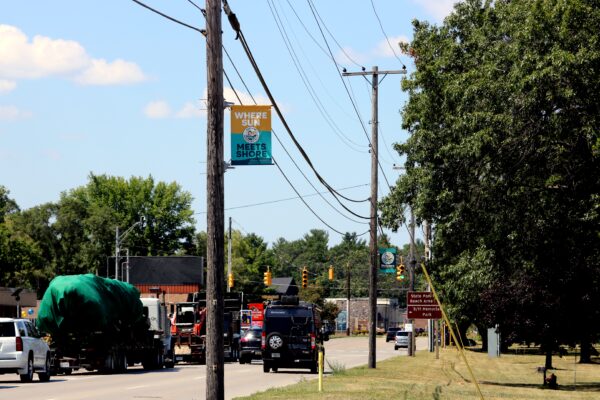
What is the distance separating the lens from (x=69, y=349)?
38.4 m

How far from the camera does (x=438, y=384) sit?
118 feet

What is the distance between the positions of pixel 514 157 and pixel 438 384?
823 centimetres

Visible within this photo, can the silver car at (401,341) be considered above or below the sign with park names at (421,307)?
below

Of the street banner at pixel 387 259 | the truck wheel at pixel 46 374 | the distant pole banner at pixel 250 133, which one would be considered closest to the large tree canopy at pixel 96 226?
the street banner at pixel 387 259

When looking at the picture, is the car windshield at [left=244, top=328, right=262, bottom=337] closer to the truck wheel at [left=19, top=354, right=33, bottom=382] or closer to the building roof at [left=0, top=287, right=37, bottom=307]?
the truck wheel at [left=19, top=354, right=33, bottom=382]

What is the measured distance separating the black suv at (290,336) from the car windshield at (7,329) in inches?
456

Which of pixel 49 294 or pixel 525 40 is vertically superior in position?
pixel 525 40

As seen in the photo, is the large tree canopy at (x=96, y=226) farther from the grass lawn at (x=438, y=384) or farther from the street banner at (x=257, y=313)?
the grass lawn at (x=438, y=384)

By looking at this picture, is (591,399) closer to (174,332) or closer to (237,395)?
(237,395)

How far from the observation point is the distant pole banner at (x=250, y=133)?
69.1ft

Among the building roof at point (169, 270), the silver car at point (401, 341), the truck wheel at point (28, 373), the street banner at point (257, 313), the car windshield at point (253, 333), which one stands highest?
the building roof at point (169, 270)

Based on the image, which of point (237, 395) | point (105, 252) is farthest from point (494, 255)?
point (105, 252)

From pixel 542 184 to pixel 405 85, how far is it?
8292 millimetres

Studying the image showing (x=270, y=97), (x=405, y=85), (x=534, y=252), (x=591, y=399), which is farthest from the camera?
(x=405, y=85)
